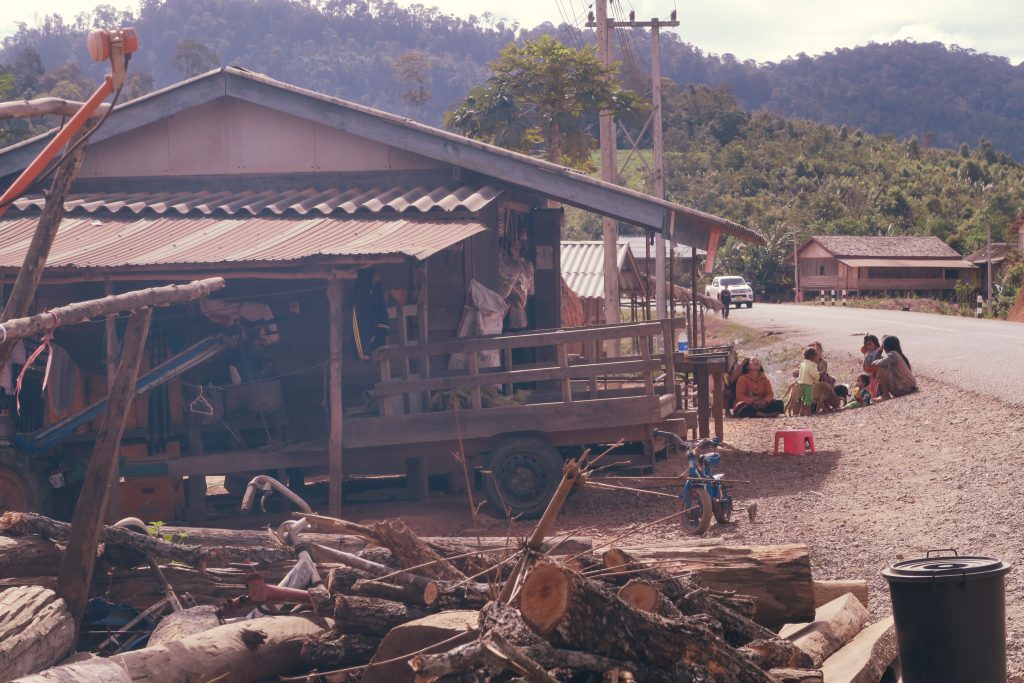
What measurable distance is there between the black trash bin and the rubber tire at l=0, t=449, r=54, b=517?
787 cm

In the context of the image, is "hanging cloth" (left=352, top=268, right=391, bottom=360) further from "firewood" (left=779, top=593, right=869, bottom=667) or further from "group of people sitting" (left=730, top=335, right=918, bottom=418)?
"group of people sitting" (left=730, top=335, right=918, bottom=418)

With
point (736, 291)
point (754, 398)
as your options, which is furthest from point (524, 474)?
point (736, 291)

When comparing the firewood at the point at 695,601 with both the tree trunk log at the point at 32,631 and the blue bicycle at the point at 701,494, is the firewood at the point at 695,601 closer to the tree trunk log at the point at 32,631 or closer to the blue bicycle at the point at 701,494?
the tree trunk log at the point at 32,631

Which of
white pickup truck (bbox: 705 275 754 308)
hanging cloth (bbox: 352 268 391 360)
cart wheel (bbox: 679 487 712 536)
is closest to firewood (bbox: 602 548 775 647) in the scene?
cart wheel (bbox: 679 487 712 536)

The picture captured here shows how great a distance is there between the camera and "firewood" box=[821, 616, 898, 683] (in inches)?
221

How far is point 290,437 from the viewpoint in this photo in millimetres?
12031

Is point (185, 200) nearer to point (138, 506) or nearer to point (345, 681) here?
point (138, 506)

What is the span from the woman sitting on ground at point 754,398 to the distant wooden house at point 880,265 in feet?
145

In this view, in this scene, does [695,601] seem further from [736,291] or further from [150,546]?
[736,291]

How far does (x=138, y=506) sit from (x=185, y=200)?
13.5 feet

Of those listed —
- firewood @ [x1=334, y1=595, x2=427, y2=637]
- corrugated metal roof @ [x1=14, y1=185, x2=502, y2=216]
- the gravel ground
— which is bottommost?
the gravel ground

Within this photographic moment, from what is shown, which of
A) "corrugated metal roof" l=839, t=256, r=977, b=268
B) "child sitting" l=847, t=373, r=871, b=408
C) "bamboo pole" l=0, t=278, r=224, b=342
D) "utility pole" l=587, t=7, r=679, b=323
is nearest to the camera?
"bamboo pole" l=0, t=278, r=224, b=342

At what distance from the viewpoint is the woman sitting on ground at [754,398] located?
18375 millimetres

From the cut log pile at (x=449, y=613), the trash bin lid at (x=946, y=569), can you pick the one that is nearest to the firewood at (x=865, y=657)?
the cut log pile at (x=449, y=613)
